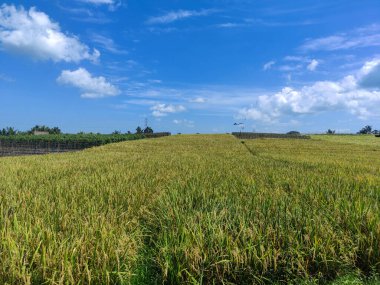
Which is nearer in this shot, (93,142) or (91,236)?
(91,236)

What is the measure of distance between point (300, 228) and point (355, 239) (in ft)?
Result: 2.70

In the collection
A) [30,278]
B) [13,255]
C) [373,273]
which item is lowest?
[373,273]

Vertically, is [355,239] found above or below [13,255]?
below

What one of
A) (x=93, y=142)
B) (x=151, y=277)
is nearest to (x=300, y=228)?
(x=151, y=277)

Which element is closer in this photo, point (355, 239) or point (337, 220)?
point (355, 239)

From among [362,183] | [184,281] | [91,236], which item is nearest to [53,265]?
[91,236]

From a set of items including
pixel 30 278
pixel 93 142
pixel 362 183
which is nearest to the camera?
pixel 30 278

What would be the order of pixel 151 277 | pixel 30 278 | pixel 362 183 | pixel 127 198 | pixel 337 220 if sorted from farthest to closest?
pixel 362 183, pixel 127 198, pixel 337 220, pixel 151 277, pixel 30 278

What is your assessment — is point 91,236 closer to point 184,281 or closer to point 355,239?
point 184,281

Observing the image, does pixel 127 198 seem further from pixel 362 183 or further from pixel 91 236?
pixel 362 183

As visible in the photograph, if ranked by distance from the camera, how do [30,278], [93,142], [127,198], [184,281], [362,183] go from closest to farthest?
[30,278], [184,281], [127,198], [362,183], [93,142]

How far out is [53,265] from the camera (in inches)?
120

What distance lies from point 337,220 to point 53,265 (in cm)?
407

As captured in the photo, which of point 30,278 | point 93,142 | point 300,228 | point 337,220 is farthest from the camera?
point 93,142
